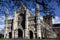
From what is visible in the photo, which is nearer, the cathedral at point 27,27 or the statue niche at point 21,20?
the cathedral at point 27,27

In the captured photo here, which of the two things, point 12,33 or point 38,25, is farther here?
point 12,33

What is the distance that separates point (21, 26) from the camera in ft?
193

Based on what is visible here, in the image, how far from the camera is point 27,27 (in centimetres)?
5709

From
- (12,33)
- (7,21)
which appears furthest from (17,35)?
(7,21)

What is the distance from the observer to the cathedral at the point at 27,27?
5484cm

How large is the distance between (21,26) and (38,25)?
6.80 meters

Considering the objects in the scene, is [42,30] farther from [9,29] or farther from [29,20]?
[9,29]

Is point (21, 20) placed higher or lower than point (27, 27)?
higher

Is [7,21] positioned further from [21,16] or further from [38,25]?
[38,25]

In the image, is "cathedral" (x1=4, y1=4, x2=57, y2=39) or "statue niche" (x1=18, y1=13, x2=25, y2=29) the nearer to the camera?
"cathedral" (x1=4, y1=4, x2=57, y2=39)

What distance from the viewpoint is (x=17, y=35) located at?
58.6 meters

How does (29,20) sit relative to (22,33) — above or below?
above

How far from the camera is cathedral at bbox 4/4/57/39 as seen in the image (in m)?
54.8

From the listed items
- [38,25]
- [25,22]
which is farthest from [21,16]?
[38,25]
